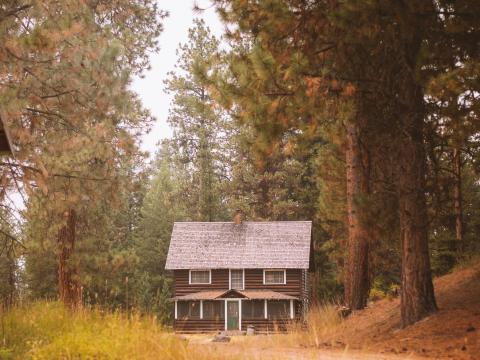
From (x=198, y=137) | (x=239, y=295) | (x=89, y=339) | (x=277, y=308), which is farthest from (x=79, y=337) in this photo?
(x=198, y=137)

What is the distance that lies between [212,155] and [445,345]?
37.5 metres

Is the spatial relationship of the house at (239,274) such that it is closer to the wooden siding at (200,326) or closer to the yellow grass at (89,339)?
the wooden siding at (200,326)

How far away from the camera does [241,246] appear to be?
36875mm

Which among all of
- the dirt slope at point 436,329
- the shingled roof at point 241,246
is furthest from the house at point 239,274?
the dirt slope at point 436,329

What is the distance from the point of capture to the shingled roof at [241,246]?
36094 mm

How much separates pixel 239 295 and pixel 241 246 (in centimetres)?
282

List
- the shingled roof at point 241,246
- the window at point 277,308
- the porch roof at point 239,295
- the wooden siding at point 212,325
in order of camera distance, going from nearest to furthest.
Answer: the porch roof at point 239,295
the wooden siding at point 212,325
the window at point 277,308
the shingled roof at point 241,246

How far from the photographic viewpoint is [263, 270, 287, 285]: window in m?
36.5

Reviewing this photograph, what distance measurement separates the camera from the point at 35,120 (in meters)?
12.5

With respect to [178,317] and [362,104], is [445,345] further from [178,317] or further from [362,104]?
[178,317]

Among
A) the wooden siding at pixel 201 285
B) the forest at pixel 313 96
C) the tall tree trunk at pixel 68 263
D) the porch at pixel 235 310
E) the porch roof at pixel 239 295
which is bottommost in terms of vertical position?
the porch at pixel 235 310

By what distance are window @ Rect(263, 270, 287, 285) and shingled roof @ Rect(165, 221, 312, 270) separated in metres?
0.87

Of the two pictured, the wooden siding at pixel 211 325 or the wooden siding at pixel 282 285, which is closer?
the wooden siding at pixel 211 325

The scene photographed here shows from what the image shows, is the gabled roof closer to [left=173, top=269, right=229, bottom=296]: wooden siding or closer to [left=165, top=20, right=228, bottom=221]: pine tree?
[left=173, top=269, right=229, bottom=296]: wooden siding
